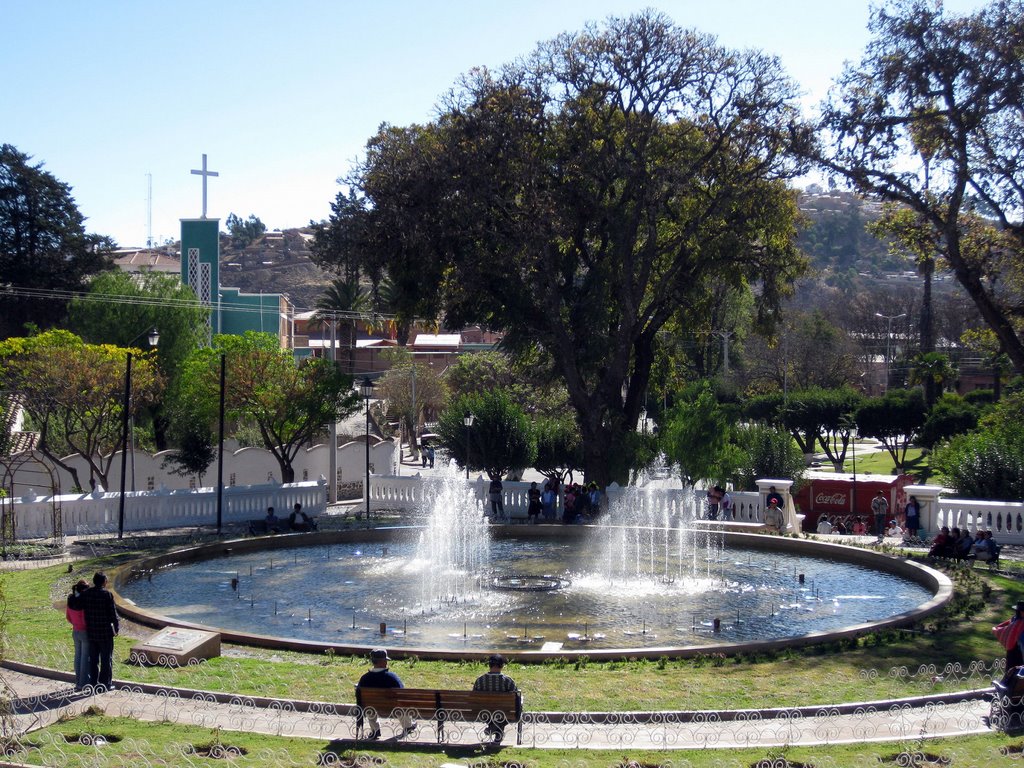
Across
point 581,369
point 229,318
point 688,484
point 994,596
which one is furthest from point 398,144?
point 229,318

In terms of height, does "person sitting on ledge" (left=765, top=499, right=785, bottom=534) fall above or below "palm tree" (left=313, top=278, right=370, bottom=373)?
below

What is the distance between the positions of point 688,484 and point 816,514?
4263 mm

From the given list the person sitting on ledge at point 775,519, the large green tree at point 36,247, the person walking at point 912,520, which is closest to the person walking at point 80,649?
the person sitting on ledge at point 775,519

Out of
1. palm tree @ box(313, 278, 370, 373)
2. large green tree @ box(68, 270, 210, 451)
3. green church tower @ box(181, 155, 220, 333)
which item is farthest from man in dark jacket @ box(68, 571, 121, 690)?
green church tower @ box(181, 155, 220, 333)

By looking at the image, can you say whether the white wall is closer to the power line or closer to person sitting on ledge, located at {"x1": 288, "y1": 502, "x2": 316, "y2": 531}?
person sitting on ledge, located at {"x1": 288, "y1": 502, "x2": 316, "y2": 531}

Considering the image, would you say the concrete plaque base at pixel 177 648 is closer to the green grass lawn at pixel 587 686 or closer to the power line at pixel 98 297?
the green grass lawn at pixel 587 686

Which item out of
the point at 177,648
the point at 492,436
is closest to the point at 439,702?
the point at 177,648

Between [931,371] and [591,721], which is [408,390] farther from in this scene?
[591,721]

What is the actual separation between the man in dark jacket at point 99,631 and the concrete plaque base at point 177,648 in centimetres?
113

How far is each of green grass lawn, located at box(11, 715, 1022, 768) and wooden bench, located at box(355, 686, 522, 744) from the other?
42 centimetres

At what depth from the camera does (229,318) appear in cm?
7462

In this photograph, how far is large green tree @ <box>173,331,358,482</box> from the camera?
34375mm

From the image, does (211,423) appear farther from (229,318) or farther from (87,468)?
(229,318)

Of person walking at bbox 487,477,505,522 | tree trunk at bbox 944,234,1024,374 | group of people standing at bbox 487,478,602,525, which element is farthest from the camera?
person walking at bbox 487,477,505,522
